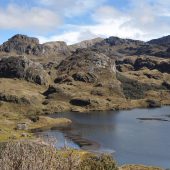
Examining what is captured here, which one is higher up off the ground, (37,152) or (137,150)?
(37,152)

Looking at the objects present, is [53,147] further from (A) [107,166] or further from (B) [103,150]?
(B) [103,150]

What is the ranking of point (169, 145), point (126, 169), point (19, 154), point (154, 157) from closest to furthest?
1. point (19, 154)
2. point (126, 169)
3. point (154, 157)
4. point (169, 145)

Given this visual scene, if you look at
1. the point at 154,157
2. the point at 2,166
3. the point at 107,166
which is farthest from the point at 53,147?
the point at 154,157

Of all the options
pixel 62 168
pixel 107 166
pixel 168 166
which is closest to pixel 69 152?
pixel 62 168

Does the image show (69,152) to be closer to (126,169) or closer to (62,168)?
(62,168)

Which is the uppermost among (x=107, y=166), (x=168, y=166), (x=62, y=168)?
(x=62, y=168)

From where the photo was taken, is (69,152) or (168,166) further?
(168,166)

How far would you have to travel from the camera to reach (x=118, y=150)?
18700 centimetres

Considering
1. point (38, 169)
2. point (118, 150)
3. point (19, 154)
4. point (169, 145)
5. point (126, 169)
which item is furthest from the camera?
point (169, 145)

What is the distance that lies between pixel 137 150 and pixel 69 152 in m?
163

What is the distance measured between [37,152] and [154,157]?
5841 inches

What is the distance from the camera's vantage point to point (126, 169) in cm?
13488

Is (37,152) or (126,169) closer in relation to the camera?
(37,152)

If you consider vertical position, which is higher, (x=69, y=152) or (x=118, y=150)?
(x=69, y=152)
